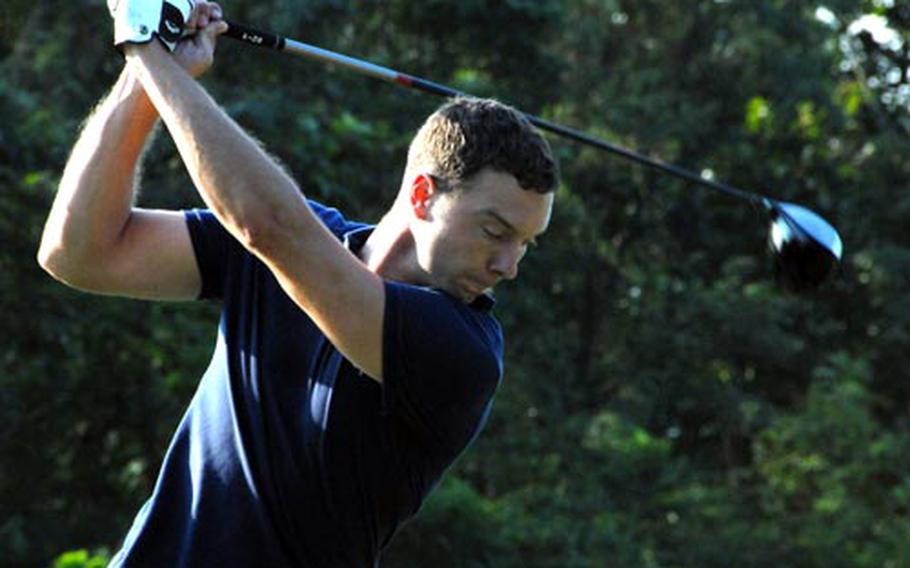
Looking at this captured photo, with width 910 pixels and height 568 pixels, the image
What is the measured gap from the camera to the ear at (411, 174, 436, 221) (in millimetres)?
3279

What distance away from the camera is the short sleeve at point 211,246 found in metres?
3.45

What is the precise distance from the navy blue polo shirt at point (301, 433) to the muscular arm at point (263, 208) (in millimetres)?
90

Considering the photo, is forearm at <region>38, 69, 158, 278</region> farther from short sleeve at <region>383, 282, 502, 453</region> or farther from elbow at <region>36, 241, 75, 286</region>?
short sleeve at <region>383, 282, 502, 453</region>

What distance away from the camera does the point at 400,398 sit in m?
3.26

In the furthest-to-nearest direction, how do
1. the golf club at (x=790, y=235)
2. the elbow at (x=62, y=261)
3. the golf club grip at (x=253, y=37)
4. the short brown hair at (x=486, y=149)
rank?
the golf club at (x=790, y=235) → the golf club grip at (x=253, y=37) → the elbow at (x=62, y=261) → the short brown hair at (x=486, y=149)

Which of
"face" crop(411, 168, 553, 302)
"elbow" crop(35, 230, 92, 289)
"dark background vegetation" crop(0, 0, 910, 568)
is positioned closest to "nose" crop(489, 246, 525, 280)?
"face" crop(411, 168, 553, 302)

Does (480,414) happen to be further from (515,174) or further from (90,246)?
(90,246)

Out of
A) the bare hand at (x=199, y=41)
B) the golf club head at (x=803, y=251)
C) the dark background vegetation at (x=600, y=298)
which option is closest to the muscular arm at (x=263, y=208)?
the bare hand at (x=199, y=41)

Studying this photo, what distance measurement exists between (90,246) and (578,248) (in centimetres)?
1382

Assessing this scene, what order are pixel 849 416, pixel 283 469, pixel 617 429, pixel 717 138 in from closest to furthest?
pixel 283 469, pixel 617 429, pixel 849 416, pixel 717 138

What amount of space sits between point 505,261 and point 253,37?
749 mm

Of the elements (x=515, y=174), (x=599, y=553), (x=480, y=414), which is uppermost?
(x=515, y=174)

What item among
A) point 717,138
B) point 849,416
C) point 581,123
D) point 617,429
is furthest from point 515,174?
point 717,138

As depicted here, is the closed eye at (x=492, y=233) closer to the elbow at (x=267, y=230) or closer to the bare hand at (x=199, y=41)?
the elbow at (x=267, y=230)
